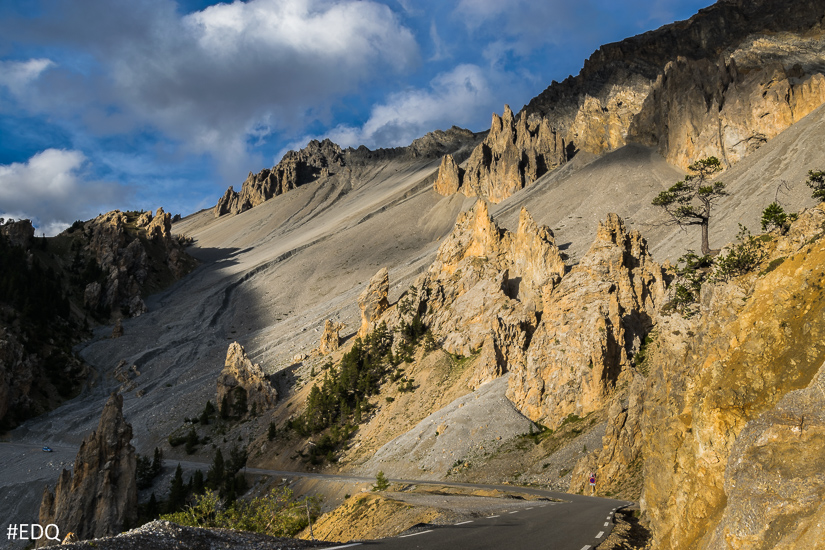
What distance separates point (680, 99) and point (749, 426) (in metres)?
124

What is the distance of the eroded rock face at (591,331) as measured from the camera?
117 ft

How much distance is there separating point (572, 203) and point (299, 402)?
7601cm

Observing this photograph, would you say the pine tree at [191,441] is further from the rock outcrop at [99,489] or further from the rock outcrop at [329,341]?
the rock outcrop at [329,341]

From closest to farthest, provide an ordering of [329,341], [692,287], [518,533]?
[518,533] < [692,287] < [329,341]

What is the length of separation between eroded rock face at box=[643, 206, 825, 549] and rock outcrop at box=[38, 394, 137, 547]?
44.3 m

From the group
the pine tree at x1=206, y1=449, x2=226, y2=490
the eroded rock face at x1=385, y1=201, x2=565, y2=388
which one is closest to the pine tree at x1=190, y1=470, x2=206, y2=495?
the pine tree at x1=206, y1=449, x2=226, y2=490

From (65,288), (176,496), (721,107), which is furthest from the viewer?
(65,288)

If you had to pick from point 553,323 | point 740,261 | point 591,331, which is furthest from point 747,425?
point 553,323

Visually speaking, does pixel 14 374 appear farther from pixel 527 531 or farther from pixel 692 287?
pixel 692 287

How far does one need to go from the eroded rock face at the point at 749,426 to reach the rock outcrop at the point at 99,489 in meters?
44.3

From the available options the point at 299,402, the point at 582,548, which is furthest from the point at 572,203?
the point at 582,548

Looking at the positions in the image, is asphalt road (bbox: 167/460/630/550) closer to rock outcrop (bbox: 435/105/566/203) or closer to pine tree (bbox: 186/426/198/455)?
pine tree (bbox: 186/426/198/455)

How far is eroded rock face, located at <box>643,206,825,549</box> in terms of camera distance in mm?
5781

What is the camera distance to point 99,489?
4172 cm
